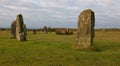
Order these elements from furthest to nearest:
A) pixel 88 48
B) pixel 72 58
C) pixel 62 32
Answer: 1. pixel 62 32
2. pixel 88 48
3. pixel 72 58

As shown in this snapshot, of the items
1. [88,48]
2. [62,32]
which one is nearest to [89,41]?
[88,48]

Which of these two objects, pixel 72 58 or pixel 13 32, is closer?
pixel 72 58

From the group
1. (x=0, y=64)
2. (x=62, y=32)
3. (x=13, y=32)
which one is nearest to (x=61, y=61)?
(x=0, y=64)

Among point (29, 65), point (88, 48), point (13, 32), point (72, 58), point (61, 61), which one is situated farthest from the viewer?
point (13, 32)

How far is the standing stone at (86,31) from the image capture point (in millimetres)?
28073

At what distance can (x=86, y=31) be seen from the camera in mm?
28406

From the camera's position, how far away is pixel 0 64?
18594 mm

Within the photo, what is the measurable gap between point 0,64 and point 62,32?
4825 centimetres

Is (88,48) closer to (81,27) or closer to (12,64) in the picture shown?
(81,27)

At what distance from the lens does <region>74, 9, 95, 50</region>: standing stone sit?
2807 cm

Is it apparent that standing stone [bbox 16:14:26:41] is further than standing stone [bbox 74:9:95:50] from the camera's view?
Yes

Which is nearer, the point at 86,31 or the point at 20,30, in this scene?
the point at 86,31

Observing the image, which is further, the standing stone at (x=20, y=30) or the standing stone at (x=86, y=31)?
the standing stone at (x=20, y=30)

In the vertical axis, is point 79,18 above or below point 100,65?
above
